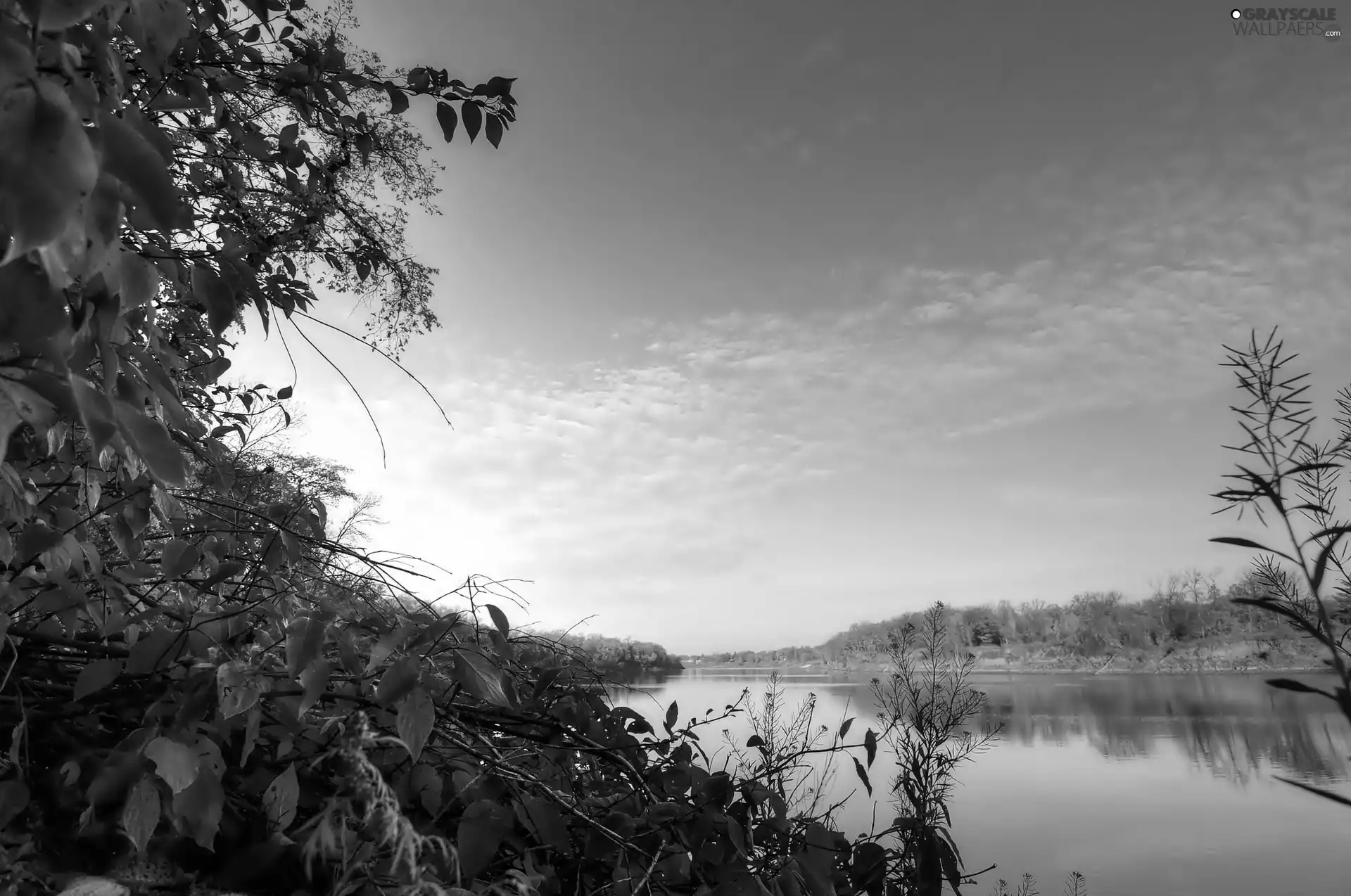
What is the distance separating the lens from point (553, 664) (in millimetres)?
2232

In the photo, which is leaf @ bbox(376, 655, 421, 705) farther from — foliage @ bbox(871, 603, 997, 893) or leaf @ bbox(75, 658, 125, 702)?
foliage @ bbox(871, 603, 997, 893)

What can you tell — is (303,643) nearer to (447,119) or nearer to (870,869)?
(447,119)

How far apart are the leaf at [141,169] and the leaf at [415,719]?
0.70 metres

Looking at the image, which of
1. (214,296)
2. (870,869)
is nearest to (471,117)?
(214,296)

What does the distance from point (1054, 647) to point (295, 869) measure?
234 feet

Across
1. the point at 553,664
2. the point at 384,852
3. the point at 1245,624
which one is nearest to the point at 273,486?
the point at 553,664

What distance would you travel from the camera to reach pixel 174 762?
0.91 metres

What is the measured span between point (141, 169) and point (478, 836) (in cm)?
114

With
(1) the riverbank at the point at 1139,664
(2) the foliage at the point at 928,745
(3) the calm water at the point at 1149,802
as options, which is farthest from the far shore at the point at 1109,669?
(2) the foliage at the point at 928,745

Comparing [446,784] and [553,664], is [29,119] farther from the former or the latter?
[553,664]

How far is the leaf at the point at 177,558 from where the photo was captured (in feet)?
3.92

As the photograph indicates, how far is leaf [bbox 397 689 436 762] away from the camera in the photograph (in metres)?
0.90

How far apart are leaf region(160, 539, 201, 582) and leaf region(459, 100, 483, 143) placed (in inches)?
49.2

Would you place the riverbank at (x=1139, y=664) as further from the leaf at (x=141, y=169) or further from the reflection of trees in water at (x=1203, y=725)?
the leaf at (x=141, y=169)
